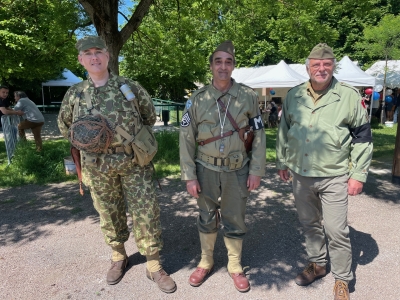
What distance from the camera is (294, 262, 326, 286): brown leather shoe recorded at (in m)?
2.93

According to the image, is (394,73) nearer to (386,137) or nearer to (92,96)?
(386,137)

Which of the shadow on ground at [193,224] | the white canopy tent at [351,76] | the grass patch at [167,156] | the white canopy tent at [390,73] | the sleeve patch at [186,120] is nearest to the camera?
the sleeve patch at [186,120]

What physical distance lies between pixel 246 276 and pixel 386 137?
1018cm

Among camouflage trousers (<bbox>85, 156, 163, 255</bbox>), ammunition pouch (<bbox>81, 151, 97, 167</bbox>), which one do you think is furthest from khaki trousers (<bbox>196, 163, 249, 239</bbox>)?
ammunition pouch (<bbox>81, 151, 97, 167</bbox>)

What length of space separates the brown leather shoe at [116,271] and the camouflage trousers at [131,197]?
36 cm

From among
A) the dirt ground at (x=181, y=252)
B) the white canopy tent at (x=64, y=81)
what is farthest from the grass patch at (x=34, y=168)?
the white canopy tent at (x=64, y=81)

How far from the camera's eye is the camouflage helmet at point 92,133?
Result: 253cm

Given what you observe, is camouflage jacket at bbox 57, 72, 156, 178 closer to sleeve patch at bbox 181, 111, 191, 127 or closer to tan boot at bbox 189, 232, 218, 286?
sleeve patch at bbox 181, 111, 191, 127

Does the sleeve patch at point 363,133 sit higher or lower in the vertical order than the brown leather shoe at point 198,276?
higher

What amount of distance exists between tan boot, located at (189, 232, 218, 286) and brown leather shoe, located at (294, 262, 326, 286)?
0.79 meters

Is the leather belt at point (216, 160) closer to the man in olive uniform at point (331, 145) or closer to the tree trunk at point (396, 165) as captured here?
the man in olive uniform at point (331, 145)

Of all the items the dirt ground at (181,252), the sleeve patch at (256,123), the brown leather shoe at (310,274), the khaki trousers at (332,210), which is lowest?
the dirt ground at (181,252)

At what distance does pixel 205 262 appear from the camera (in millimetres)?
3047

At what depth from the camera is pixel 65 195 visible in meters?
5.45
